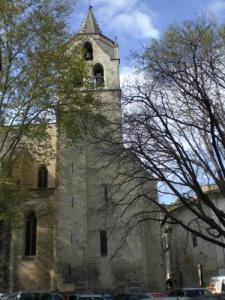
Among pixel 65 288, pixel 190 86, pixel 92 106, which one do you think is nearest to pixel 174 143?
pixel 190 86

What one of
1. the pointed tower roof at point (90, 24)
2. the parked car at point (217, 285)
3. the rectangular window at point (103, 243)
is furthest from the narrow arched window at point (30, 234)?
the pointed tower roof at point (90, 24)

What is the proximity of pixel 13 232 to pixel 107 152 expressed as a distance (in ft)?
57.7

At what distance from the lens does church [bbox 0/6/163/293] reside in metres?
28.8

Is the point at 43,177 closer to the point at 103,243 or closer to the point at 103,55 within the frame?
the point at 103,243

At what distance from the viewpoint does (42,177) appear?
119 feet

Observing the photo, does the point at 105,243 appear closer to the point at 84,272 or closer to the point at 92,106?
the point at 84,272

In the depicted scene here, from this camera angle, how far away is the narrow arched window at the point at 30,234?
31266 mm

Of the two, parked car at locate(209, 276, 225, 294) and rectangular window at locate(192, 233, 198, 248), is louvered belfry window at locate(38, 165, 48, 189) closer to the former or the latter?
Answer: rectangular window at locate(192, 233, 198, 248)

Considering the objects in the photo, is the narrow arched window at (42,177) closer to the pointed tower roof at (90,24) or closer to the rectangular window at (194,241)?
the pointed tower roof at (90,24)

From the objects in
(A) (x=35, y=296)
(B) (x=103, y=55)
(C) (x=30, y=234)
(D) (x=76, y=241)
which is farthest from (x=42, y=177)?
(A) (x=35, y=296)

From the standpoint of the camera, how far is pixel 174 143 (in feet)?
47.0

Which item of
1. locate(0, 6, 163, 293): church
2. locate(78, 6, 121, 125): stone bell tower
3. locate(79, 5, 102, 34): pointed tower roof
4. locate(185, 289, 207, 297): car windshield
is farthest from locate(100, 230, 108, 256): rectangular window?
locate(79, 5, 102, 34): pointed tower roof

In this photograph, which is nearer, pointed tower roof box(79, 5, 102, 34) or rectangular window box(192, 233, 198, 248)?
pointed tower roof box(79, 5, 102, 34)

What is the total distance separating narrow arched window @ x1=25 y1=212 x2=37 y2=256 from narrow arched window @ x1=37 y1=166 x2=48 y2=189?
3967 mm
